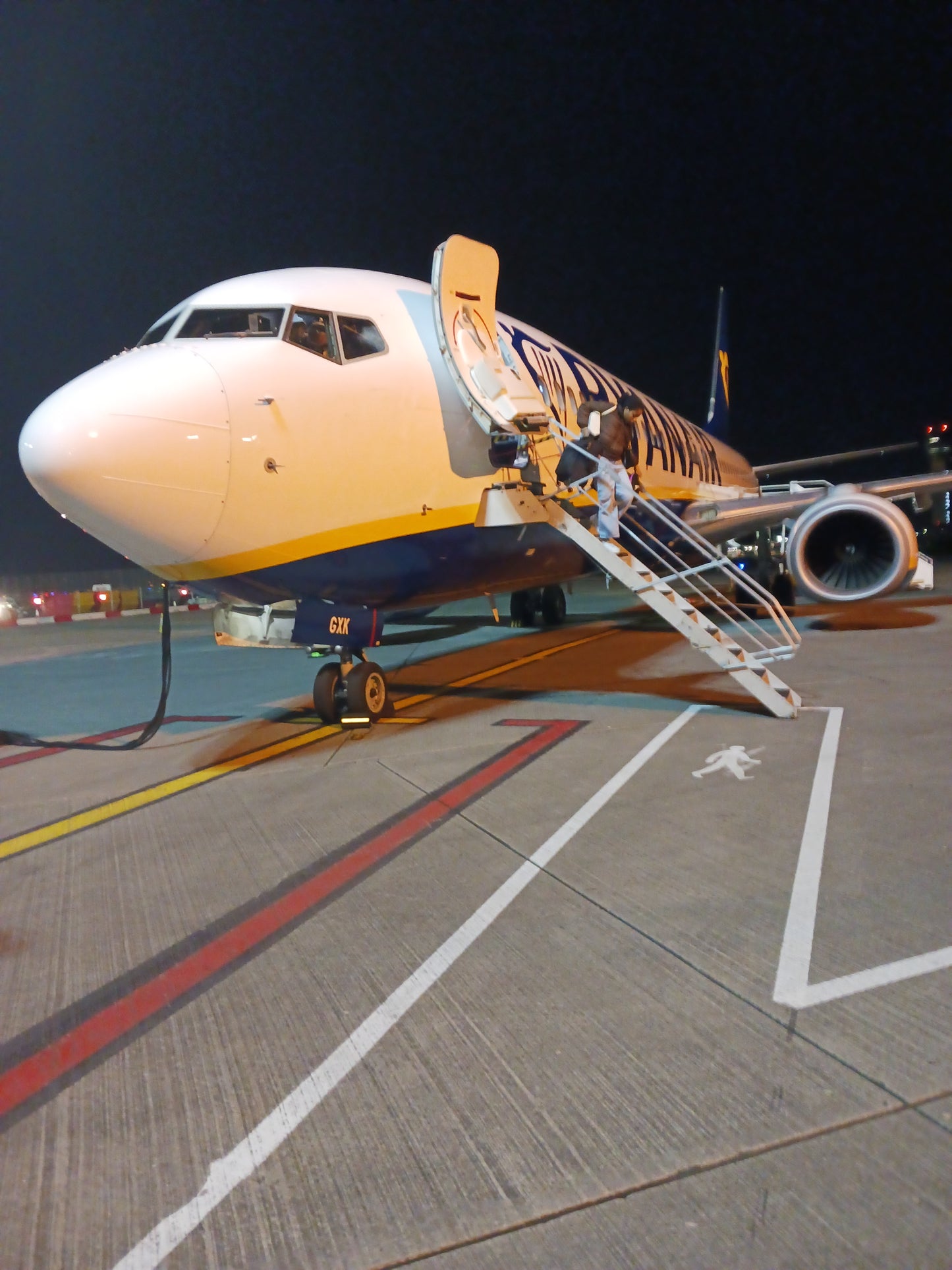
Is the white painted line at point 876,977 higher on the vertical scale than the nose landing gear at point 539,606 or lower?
lower

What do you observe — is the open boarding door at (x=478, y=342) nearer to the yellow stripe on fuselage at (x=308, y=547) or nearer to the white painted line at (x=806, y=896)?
the yellow stripe on fuselage at (x=308, y=547)

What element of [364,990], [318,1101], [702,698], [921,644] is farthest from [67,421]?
[921,644]

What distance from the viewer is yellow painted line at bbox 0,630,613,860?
5.05 m

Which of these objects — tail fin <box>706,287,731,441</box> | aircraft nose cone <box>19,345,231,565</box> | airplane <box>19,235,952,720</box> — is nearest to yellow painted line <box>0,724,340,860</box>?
airplane <box>19,235,952,720</box>

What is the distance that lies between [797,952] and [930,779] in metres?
2.57

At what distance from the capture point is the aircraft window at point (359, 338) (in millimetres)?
6883

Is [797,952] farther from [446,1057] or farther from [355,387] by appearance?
[355,387]

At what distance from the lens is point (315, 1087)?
2.46 metres

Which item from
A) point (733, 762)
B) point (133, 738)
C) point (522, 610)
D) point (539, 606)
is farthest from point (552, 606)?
point (733, 762)

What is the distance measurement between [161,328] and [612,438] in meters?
3.93

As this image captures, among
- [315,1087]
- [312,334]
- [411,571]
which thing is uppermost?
[312,334]

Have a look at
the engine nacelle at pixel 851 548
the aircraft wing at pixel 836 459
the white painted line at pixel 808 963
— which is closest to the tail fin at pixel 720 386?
the aircraft wing at pixel 836 459

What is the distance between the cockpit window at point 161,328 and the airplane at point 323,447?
24mm

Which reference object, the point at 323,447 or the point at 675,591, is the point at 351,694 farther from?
the point at 675,591
